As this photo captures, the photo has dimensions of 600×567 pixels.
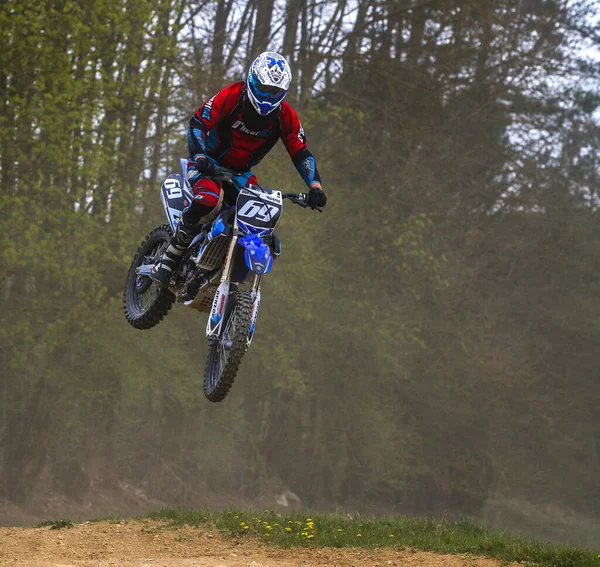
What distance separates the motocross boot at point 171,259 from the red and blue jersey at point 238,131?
30.4 inches

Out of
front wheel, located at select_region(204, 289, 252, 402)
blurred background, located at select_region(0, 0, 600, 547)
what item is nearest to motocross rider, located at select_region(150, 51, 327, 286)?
front wheel, located at select_region(204, 289, 252, 402)

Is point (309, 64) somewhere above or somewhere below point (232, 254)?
above

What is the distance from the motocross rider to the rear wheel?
38 cm

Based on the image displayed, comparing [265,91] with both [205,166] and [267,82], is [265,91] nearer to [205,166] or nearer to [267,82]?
[267,82]

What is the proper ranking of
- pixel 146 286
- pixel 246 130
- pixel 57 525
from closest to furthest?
pixel 246 130 < pixel 57 525 < pixel 146 286

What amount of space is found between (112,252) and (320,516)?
10.2 m

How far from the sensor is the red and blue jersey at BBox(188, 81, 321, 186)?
858cm

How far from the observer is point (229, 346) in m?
8.28

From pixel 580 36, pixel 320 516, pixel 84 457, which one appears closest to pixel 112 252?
pixel 84 457

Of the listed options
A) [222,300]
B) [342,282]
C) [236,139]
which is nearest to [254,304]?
[222,300]

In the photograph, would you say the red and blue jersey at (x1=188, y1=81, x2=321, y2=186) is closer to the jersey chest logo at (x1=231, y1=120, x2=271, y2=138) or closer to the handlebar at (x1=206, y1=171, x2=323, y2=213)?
the jersey chest logo at (x1=231, y1=120, x2=271, y2=138)

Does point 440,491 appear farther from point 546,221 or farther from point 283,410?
point 546,221

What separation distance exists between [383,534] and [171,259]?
3.23 metres

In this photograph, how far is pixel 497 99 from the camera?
96.4 feet
